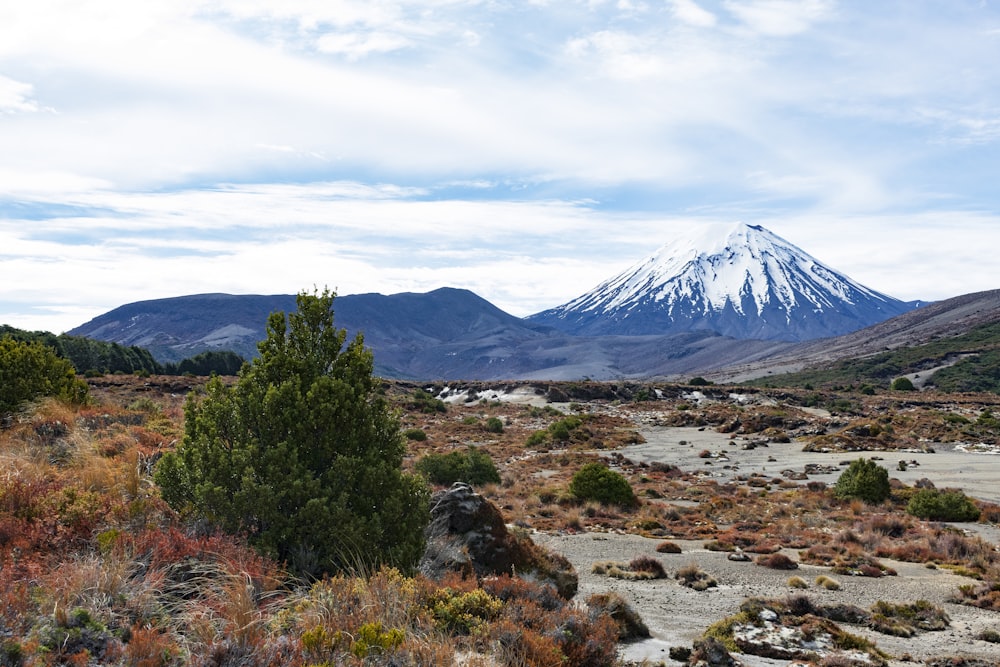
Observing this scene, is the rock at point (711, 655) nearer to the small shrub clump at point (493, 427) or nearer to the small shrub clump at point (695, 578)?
the small shrub clump at point (695, 578)

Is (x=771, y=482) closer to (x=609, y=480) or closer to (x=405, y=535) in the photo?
(x=609, y=480)

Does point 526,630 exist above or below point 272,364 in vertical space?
below

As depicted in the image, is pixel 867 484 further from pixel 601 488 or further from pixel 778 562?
pixel 778 562

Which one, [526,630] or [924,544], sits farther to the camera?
[924,544]

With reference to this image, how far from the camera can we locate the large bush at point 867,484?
2116cm

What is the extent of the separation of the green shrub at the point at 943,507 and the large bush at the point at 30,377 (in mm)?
23361

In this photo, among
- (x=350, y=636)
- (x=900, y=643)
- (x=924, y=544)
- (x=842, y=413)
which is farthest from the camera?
(x=842, y=413)

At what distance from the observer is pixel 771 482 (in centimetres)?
2642

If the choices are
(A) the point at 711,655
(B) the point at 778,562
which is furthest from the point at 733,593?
(A) the point at 711,655

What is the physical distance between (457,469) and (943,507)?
1503 cm

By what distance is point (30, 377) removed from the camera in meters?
14.6

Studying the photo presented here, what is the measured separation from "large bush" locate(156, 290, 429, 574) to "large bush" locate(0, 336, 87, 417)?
9.47m

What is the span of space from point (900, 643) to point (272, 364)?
351 inches

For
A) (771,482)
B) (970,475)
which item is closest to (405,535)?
(771,482)
